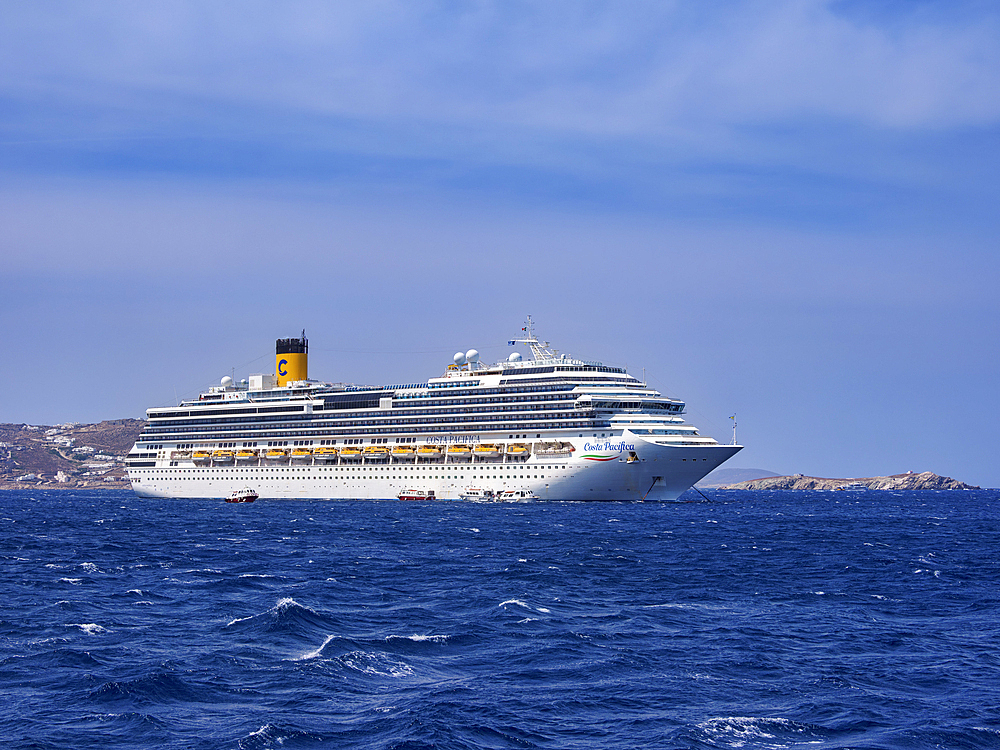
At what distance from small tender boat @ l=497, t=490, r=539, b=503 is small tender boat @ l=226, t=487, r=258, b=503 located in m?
37.4

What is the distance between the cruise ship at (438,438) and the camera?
104 metres

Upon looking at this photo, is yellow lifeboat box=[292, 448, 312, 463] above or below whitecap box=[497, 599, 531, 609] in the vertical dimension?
Result: above

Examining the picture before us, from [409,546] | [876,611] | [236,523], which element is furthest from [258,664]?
[236,523]

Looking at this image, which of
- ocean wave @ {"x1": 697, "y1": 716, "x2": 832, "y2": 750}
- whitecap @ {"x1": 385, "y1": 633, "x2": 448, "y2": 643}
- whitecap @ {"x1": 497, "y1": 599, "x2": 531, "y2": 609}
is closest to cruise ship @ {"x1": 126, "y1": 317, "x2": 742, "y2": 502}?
whitecap @ {"x1": 497, "y1": 599, "x2": 531, "y2": 609}

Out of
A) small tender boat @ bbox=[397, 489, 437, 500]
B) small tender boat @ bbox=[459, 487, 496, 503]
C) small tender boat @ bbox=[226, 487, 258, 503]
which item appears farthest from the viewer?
small tender boat @ bbox=[226, 487, 258, 503]

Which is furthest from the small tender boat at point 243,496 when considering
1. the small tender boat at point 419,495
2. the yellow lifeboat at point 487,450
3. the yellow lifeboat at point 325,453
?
the yellow lifeboat at point 487,450

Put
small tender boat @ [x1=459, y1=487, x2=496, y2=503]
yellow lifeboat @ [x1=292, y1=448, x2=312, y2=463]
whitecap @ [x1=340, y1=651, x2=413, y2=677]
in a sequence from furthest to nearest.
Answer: yellow lifeboat @ [x1=292, y1=448, x2=312, y2=463] < small tender boat @ [x1=459, y1=487, x2=496, y2=503] < whitecap @ [x1=340, y1=651, x2=413, y2=677]

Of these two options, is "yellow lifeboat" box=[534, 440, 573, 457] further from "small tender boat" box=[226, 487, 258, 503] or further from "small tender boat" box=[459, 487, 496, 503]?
"small tender boat" box=[226, 487, 258, 503]

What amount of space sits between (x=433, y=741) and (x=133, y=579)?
1144 inches

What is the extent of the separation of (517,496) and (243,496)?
41389 millimetres

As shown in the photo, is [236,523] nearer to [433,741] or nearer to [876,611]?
[876,611]

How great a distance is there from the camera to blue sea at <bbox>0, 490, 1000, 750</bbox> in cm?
2370

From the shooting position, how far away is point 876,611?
39125mm

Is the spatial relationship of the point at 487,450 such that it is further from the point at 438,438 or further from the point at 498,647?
the point at 498,647
